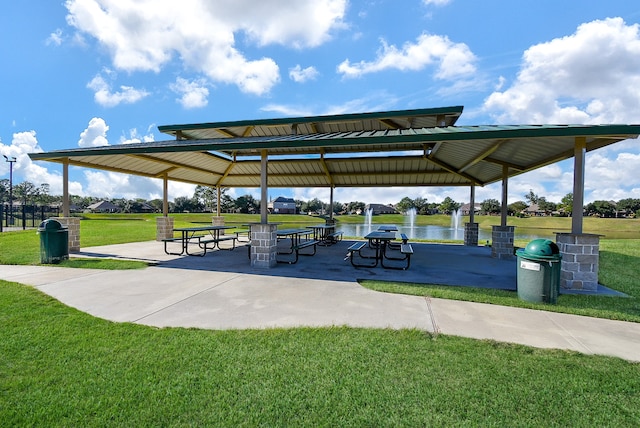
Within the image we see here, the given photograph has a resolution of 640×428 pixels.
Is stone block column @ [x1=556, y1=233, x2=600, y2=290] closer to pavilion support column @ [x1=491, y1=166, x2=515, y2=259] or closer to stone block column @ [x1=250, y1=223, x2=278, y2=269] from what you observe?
pavilion support column @ [x1=491, y1=166, x2=515, y2=259]

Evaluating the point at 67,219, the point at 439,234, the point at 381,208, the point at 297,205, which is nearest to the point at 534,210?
the point at 381,208

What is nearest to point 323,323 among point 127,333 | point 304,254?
point 127,333

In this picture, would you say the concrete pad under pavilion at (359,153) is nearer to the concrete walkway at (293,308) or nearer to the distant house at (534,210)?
the concrete walkway at (293,308)

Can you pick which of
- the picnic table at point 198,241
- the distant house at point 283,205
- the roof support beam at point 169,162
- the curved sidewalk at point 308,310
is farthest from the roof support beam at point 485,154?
the distant house at point 283,205

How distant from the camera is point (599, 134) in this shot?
527 centimetres

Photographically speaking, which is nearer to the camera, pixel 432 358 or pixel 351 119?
pixel 432 358

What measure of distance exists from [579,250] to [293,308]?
5635mm

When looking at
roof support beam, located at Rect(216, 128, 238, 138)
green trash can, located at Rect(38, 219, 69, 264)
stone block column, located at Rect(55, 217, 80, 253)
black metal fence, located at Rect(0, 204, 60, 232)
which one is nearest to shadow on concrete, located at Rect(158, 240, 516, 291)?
green trash can, located at Rect(38, 219, 69, 264)

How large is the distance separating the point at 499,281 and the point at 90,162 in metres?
12.4

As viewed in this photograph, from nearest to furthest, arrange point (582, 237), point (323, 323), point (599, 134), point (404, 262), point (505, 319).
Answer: point (323, 323)
point (505, 319)
point (599, 134)
point (582, 237)
point (404, 262)

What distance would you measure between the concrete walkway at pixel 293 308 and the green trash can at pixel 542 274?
0.58 metres

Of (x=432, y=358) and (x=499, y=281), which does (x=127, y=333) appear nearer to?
(x=432, y=358)

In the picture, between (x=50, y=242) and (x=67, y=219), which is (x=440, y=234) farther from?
(x=50, y=242)

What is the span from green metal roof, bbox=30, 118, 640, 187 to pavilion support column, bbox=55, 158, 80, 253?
1.54 ft
